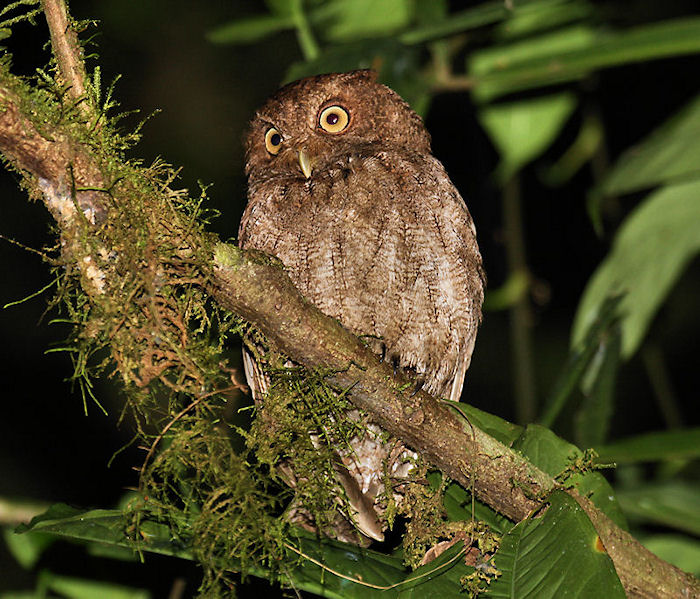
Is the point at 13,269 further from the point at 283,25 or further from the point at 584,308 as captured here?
the point at 584,308

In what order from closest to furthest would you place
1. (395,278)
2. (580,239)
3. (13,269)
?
1. (395,278)
2. (13,269)
3. (580,239)

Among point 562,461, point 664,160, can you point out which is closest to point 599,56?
point 664,160

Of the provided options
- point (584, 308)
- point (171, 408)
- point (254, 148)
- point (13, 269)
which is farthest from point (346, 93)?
point (13, 269)

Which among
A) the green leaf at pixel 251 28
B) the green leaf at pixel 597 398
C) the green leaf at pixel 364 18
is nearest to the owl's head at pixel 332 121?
the green leaf at pixel 251 28

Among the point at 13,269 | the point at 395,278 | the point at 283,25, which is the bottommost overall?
the point at 13,269

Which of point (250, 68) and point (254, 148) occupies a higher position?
point (250, 68)

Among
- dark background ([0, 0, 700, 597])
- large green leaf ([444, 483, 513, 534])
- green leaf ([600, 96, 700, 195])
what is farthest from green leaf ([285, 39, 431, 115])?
large green leaf ([444, 483, 513, 534])

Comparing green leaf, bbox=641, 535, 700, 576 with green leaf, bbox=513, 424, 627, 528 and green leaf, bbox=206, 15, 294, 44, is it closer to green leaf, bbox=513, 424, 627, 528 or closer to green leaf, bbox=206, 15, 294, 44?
green leaf, bbox=513, 424, 627, 528
